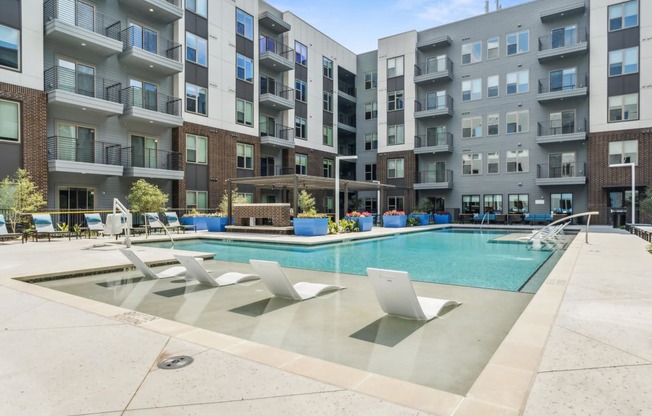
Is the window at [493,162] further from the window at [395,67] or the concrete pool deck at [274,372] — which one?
the concrete pool deck at [274,372]

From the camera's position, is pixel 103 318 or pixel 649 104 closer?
pixel 103 318

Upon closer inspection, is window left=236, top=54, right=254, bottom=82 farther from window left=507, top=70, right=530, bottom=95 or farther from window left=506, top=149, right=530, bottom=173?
window left=506, top=149, right=530, bottom=173

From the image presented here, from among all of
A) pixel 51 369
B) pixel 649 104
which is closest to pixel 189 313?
pixel 51 369

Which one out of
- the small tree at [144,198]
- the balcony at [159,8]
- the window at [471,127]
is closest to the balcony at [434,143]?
the window at [471,127]

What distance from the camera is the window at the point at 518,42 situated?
31.0 m

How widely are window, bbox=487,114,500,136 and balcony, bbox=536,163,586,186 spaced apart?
448 centimetres

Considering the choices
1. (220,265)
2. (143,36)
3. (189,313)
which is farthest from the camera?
(143,36)

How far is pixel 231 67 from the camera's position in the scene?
2772cm

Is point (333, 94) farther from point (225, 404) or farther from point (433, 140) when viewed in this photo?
point (225, 404)

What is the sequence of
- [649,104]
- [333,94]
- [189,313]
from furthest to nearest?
[333,94], [649,104], [189,313]

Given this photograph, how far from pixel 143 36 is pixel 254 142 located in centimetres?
966

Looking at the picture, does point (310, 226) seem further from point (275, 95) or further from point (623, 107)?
point (623, 107)

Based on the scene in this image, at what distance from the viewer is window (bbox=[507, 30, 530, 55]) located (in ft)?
102

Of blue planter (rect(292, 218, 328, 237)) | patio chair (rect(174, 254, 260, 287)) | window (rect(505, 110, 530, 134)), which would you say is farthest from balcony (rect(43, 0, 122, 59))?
window (rect(505, 110, 530, 134))
